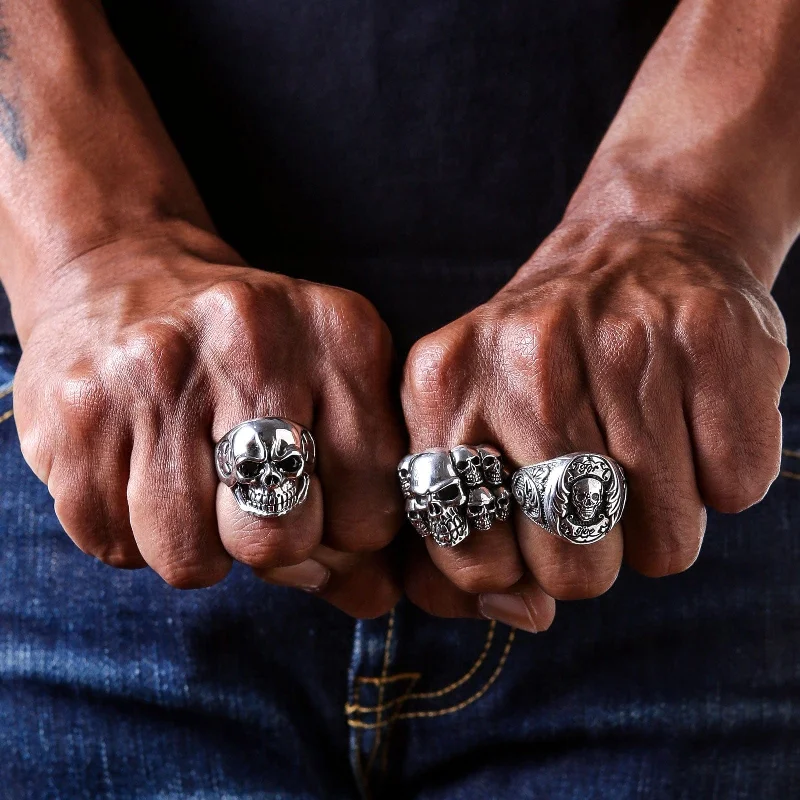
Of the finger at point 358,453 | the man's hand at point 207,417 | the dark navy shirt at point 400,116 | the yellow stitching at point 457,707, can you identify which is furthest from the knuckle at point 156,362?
the yellow stitching at point 457,707

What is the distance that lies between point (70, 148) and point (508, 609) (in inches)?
22.5

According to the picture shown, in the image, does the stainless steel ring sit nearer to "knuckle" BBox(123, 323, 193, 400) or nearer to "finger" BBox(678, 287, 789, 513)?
"finger" BBox(678, 287, 789, 513)

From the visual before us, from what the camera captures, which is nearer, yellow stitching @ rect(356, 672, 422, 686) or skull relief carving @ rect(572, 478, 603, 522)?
skull relief carving @ rect(572, 478, 603, 522)

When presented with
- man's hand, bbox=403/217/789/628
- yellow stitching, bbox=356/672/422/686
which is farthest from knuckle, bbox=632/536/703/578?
yellow stitching, bbox=356/672/422/686

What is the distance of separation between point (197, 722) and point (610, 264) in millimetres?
578

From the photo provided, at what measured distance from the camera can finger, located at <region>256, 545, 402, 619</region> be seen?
70cm

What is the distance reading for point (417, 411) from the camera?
0.65 metres

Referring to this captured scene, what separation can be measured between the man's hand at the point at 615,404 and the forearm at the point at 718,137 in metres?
0.13

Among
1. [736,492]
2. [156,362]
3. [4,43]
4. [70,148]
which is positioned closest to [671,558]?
[736,492]

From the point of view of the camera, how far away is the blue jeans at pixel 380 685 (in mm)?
844

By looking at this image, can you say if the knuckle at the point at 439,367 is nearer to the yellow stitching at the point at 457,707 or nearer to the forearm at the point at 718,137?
the forearm at the point at 718,137

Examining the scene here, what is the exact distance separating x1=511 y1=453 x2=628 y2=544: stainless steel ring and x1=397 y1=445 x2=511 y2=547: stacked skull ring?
0.06 ft

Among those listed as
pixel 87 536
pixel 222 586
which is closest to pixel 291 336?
pixel 87 536

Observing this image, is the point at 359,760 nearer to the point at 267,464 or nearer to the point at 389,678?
the point at 389,678
